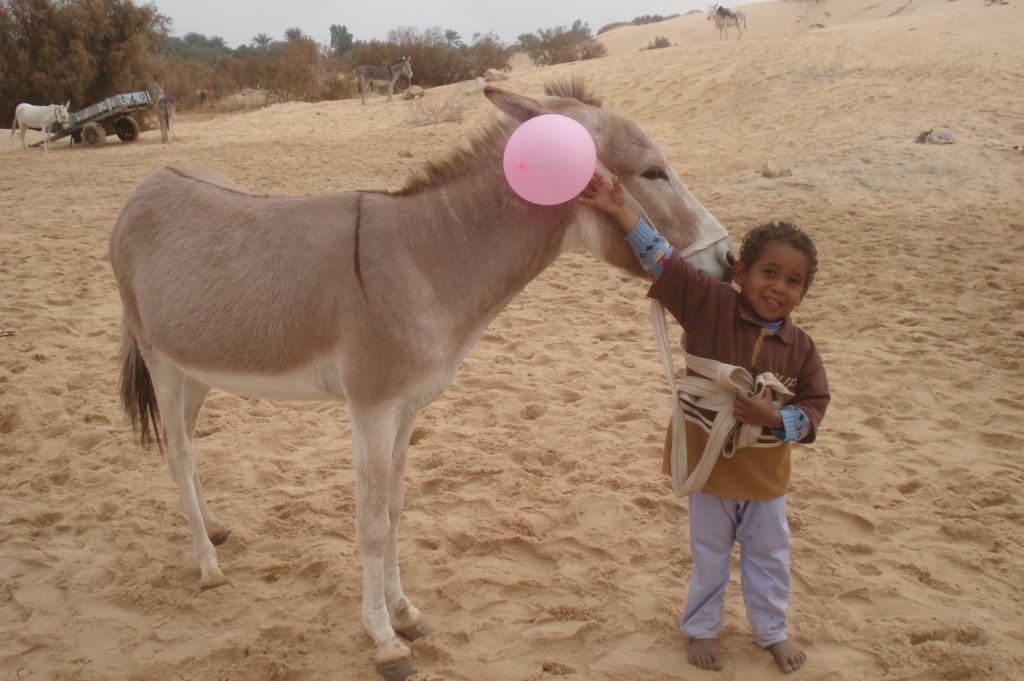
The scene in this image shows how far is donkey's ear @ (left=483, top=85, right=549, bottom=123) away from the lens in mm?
2191

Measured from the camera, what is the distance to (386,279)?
222 cm

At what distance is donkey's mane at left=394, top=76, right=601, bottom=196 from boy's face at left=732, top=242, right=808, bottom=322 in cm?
83

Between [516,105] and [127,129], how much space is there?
1704 cm

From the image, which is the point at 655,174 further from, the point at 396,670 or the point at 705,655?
the point at 396,670

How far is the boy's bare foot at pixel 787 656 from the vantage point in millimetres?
2355

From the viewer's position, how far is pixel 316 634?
2.63 m

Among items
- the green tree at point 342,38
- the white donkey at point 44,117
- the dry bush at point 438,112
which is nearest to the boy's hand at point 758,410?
the dry bush at point 438,112

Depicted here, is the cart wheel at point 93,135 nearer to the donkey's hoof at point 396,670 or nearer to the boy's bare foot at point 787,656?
the donkey's hoof at point 396,670

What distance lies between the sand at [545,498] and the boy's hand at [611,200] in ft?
1.70

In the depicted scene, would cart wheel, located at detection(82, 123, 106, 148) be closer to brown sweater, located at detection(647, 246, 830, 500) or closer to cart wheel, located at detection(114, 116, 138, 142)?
cart wheel, located at detection(114, 116, 138, 142)

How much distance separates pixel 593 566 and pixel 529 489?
694 millimetres

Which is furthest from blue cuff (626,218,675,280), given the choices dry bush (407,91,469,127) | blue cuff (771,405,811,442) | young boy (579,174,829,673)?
dry bush (407,91,469,127)

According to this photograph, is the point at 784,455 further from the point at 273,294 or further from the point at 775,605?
the point at 273,294

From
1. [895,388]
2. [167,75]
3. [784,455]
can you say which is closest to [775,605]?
[784,455]
